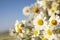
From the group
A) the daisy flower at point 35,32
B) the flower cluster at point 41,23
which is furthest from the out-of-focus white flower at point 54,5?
the daisy flower at point 35,32

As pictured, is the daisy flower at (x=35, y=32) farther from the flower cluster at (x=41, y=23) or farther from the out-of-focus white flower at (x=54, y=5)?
the out-of-focus white flower at (x=54, y=5)

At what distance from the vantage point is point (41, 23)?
0.73 meters

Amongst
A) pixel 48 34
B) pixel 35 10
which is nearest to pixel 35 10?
pixel 35 10

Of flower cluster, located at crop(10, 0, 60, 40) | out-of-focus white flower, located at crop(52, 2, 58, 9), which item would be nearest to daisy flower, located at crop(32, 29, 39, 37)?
flower cluster, located at crop(10, 0, 60, 40)

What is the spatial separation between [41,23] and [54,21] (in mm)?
48

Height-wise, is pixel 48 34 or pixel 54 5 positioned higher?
pixel 54 5

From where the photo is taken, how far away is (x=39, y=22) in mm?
738

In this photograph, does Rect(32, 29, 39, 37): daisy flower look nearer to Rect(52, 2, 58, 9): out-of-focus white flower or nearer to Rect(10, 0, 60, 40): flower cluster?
Rect(10, 0, 60, 40): flower cluster

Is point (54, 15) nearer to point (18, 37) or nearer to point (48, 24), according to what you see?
point (48, 24)

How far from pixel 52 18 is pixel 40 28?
55 mm

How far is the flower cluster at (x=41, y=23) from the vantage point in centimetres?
71

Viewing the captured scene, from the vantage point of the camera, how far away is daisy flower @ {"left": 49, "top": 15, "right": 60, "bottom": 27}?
703mm

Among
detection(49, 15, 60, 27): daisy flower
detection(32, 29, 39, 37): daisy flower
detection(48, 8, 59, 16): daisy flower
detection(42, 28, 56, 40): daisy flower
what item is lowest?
detection(42, 28, 56, 40): daisy flower

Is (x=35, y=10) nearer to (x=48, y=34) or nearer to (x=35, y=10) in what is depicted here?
(x=35, y=10)
